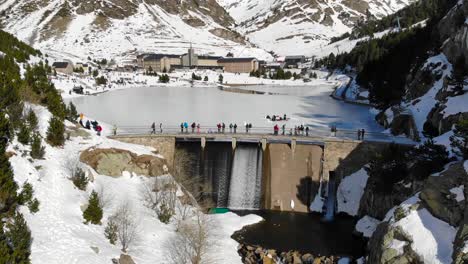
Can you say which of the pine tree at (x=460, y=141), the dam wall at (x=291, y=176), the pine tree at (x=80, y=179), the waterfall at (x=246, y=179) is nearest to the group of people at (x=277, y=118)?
the waterfall at (x=246, y=179)

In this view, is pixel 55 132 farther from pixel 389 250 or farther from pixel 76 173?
pixel 389 250

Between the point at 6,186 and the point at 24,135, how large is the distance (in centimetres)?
915

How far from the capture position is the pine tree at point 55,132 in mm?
38375

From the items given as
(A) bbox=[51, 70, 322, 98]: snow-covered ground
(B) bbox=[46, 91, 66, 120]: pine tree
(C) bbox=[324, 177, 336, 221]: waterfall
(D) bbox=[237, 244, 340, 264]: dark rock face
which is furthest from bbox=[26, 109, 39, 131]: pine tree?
(A) bbox=[51, 70, 322, 98]: snow-covered ground

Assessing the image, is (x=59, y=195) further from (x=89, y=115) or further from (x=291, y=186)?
(x=89, y=115)

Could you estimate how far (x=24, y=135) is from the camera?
33.4 m

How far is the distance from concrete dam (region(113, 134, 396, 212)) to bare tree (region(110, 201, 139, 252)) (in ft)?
39.3

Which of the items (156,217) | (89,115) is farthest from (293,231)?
(89,115)

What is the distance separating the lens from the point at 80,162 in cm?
3900

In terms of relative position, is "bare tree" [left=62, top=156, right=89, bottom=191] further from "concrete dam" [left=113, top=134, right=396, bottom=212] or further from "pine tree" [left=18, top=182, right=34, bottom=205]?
"concrete dam" [left=113, top=134, right=396, bottom=212]

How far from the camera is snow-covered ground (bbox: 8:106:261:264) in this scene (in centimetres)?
2681

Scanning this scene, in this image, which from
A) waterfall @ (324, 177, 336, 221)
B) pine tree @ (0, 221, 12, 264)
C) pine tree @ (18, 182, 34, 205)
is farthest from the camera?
waterfall @ (324, 177, 336, 221)

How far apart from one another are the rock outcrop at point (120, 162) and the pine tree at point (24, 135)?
249 inches

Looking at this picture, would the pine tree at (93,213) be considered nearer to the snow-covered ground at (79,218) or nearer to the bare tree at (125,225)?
the snow-covered ground at (79,218)
